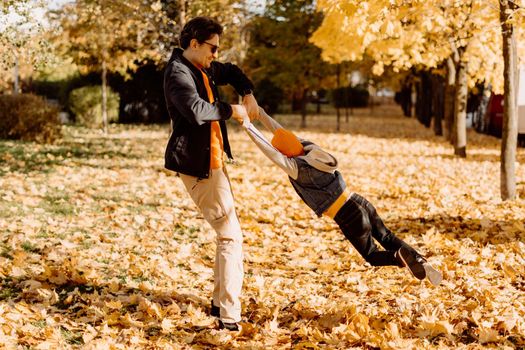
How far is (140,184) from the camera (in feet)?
33.6

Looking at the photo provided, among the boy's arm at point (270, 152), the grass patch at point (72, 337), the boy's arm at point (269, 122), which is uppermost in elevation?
the boy's arm at point (269, 122)

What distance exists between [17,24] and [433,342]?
8233mm

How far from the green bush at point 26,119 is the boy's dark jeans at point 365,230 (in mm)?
13763

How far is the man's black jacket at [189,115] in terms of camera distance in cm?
371

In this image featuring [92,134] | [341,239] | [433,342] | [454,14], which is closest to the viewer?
[433,342]

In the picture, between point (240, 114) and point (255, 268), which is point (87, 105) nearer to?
point (255, 268)

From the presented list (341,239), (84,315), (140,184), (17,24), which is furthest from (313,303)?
(17,24)

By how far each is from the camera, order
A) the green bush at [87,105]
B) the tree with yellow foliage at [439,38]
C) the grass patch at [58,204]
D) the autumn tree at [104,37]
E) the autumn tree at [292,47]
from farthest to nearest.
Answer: the autumn tree at [292,47], the green bush at [87,105], the autumn tree at [104,37], the tree with yellow foliage at [439,38], the grass patch at [58,204]

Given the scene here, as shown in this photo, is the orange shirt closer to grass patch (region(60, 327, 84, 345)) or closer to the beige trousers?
the beige trousers

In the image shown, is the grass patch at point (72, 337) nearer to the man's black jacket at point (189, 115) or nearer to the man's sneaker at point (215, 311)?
the man's sneaker at point (215, 311)

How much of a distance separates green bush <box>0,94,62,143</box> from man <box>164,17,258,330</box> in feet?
44.4

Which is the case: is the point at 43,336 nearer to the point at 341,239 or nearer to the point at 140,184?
the point at 341,239

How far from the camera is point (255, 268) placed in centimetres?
582

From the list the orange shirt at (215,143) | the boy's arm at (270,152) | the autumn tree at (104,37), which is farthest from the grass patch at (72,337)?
the autumn tree at (104,37)
